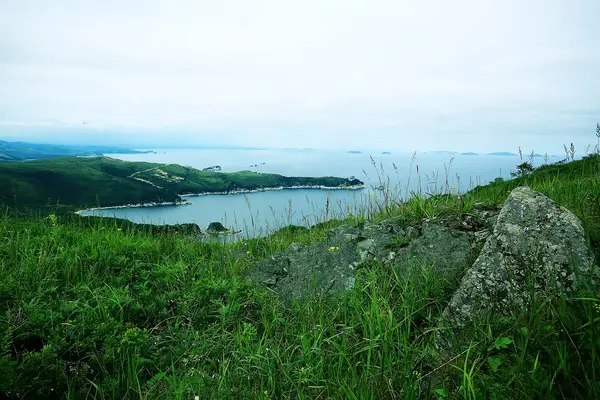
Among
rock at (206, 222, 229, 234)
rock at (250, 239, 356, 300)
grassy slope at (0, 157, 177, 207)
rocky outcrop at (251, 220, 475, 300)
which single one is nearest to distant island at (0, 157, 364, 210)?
grassy slope at (0, 157, 177, 207)

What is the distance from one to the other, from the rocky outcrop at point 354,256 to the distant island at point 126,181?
240 feet

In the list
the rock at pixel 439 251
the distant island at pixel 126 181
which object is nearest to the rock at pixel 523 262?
the rock at pixel 439 251

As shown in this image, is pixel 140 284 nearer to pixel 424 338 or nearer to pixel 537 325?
pixel 424 338

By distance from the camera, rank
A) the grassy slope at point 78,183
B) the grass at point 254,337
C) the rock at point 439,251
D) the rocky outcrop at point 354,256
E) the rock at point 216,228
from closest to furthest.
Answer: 1. the grass at point 254,337
2. the rock at point 439,251
3. the rocky outcrop at point 354,256
4. the rock at point 216,228
5. the grassy slope at point 78,183

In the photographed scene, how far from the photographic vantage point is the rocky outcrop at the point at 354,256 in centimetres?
443

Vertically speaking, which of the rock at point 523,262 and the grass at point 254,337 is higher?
the rock at point 523,262

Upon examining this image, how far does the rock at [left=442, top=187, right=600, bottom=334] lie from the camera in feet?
10.0

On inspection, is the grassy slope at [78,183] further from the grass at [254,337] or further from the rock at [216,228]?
the grass at [254,337]

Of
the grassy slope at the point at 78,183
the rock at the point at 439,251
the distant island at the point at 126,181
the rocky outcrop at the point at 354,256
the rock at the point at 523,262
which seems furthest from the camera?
the distant island at the point at 126,181

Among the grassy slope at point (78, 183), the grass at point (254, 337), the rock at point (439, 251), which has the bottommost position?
the grassy slope at point (78, 183)

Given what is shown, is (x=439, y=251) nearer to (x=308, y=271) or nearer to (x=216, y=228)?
(x=308, y=271)

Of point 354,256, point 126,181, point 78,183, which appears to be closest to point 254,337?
point 354,256

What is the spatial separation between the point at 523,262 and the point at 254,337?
255 centimetres

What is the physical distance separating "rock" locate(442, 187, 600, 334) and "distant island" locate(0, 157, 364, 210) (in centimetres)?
Answer: 7562
